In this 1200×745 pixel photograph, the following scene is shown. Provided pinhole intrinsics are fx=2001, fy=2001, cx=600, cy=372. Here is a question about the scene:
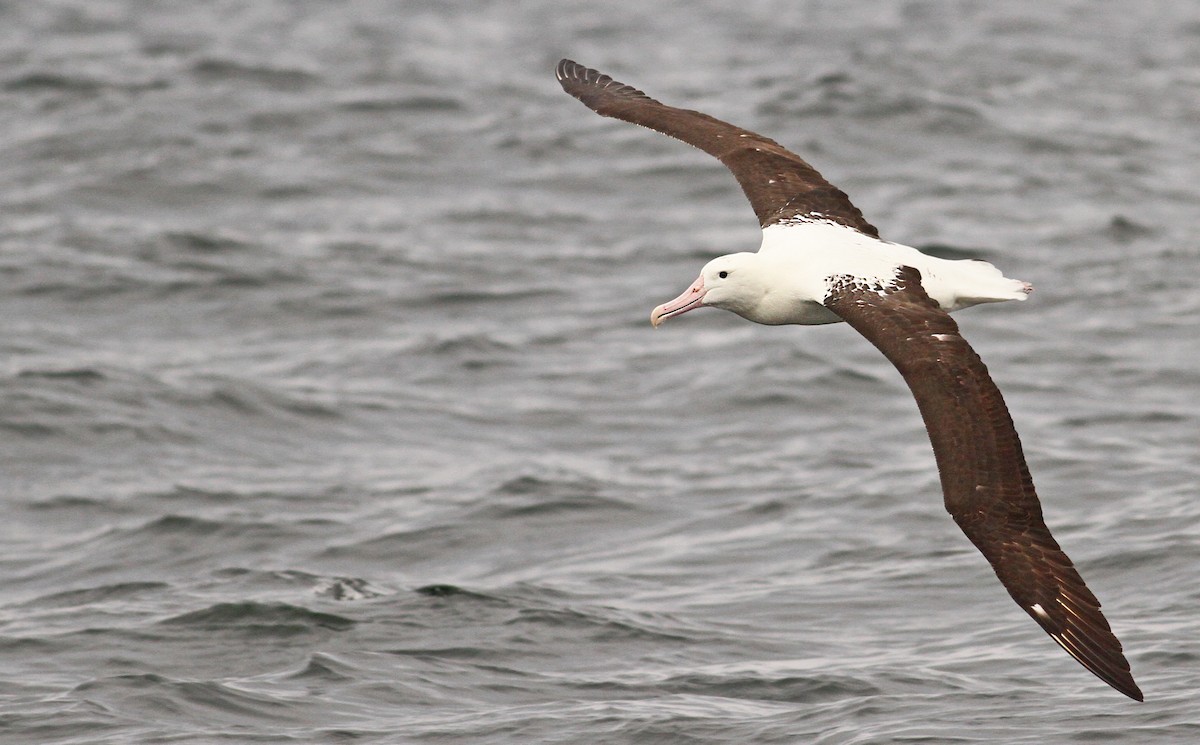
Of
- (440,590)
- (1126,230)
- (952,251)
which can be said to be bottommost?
(440,590)

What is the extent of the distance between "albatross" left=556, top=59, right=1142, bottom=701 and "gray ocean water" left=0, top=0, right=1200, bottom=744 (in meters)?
1.56

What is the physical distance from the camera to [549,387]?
1689 cm

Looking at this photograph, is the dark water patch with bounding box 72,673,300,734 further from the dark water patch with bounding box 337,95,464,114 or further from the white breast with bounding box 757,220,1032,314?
the dark water patch with bounding box 337,95,464,114

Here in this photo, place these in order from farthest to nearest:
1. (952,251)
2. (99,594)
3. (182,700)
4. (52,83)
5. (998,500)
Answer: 1. (52,83)
2. (952,251)
3. (99,594)
4. (182,700)
5. (998,500)

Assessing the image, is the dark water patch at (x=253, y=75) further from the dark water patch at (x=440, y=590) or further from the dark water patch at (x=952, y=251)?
the dark water patch at (x=440, y=590)

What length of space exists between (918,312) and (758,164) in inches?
96.4

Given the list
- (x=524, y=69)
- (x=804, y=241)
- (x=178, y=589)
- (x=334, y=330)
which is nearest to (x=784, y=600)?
(x=804, y=241)

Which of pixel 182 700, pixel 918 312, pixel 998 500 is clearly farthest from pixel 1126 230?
pixel 182 700

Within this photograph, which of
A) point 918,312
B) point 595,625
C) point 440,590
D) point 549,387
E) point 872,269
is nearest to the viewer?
point 918,312

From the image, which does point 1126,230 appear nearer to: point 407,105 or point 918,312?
point 407,105

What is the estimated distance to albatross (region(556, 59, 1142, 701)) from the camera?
912 centimetres

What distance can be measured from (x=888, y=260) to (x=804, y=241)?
0.54 m

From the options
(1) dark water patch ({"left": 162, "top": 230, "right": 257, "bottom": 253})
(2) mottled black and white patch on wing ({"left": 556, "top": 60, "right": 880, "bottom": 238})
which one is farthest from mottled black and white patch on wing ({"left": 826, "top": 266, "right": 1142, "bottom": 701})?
(1) dark water patch ({"left": 162, "top": 230, "right": 257, "bottom": 253})

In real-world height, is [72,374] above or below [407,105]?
below
